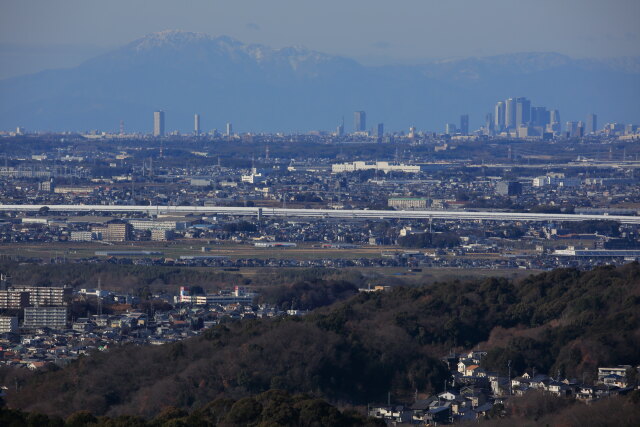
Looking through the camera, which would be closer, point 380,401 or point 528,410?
point 528,410

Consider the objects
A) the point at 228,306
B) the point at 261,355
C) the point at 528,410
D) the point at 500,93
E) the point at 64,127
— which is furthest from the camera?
the point at 500,93

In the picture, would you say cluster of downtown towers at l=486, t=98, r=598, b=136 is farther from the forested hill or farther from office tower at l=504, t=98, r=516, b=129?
the forested hill

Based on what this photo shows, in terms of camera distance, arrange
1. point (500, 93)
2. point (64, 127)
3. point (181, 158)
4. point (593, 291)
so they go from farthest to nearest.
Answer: point (500, 93) → point (64, 127) → point (181, 158) → point (593, 291)

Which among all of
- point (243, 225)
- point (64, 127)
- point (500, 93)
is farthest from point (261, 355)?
point (500, 93)

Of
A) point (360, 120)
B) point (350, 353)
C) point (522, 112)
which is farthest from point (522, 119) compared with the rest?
point (350, 353)

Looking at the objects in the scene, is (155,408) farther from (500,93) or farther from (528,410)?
(500,93)

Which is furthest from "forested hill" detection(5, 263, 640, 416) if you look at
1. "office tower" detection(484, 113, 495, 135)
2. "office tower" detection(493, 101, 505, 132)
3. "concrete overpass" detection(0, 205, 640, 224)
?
"office tower" detection(493, 101, 505, 132)

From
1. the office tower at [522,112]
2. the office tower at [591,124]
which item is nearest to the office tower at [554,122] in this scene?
the office tower at [522,112]
